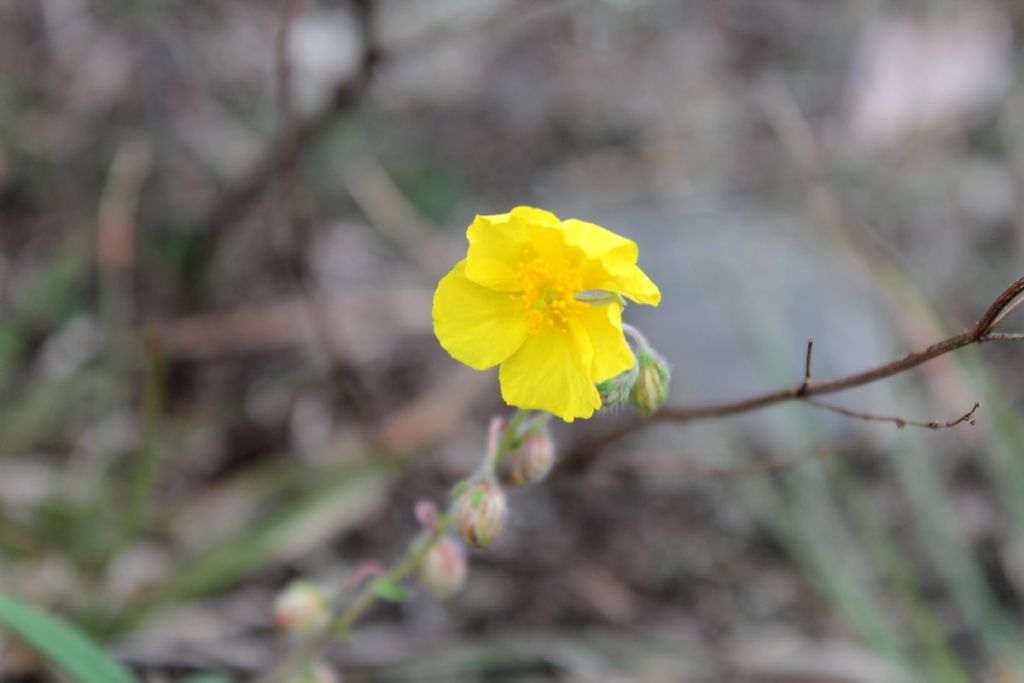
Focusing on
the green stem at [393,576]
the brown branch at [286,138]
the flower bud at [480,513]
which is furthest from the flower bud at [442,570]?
the brown branch at [286,138]

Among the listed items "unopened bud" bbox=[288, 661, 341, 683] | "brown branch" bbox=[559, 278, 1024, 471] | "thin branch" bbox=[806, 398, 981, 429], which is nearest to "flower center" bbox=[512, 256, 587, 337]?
"brown branch" bbox=[559, 278, 1024, 471]

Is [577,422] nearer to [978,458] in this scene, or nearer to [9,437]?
[978,458]

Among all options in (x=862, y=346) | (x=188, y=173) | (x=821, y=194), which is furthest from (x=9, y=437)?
(x=862, y=346)

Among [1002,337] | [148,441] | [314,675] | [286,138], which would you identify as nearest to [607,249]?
[1002,337]

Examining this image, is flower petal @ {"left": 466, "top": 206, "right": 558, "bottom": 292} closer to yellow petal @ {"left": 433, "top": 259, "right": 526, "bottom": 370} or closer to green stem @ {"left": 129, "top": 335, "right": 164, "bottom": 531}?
yellow petal @ {"left": 433, "top": 259, "right": 526, "bottom": 370}

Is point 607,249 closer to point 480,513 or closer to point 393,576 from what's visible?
point 480,513

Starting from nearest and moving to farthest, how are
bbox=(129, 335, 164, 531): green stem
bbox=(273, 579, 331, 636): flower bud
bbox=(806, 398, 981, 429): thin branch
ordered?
bbox=(806, 398, 981, 429): thin branch
bbox=(273, 579, 331, 636): flower bud
bbox=(129, 335, 164, 531): green stem
